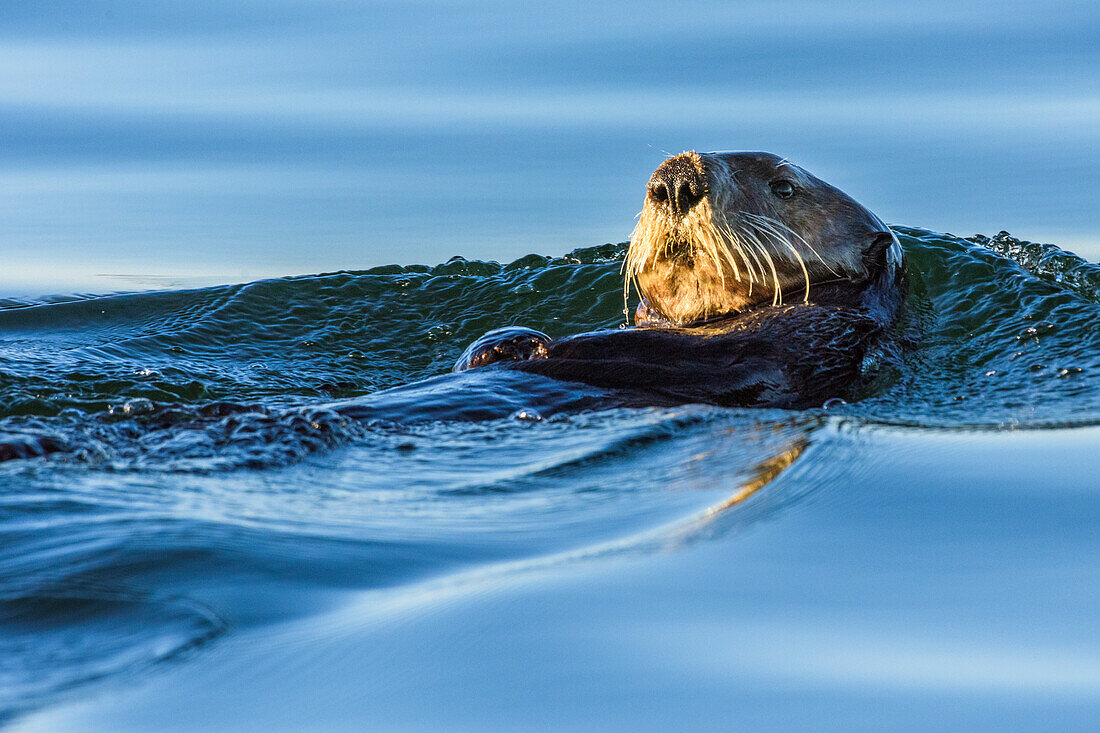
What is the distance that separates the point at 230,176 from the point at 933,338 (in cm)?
536

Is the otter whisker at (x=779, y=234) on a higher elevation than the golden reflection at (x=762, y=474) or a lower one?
higher

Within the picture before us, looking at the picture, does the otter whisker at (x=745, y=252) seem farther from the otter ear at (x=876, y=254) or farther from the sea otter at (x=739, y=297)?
the otter ear at (x=876, y=254)

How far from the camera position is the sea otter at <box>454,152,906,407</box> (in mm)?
4566

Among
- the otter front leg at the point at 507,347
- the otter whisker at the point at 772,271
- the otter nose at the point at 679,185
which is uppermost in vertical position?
the otter nose at the point at 679,185

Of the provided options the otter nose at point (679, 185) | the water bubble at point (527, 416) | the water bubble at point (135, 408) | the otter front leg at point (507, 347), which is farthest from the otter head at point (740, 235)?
the water bubble at point (135, 408)

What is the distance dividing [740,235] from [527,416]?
1.58 meters

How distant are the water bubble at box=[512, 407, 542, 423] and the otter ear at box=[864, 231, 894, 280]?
202cm

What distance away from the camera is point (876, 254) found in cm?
553

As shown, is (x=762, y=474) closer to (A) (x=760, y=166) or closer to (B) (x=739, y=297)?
(B) (x=739, y=297)

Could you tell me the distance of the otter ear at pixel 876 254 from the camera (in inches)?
217

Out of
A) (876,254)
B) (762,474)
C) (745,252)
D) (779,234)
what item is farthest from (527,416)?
(876,254)

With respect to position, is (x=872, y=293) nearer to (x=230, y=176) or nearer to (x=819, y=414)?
(x=819, y=414)

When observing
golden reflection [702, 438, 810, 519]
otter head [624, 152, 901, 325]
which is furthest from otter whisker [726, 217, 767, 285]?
golden reflection [702, 438, 810, 519]

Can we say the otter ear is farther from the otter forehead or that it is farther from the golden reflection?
the golden reflection
